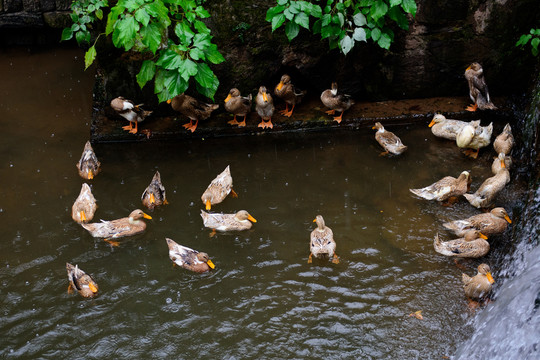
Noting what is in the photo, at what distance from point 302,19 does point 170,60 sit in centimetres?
223

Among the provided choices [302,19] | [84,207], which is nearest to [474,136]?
[302,19]

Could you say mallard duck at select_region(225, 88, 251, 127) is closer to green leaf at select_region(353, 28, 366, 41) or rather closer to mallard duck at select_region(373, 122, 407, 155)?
green leaf at select_region(353, 28, 366, 41)

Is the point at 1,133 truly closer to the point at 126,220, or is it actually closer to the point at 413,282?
the point at 126,220

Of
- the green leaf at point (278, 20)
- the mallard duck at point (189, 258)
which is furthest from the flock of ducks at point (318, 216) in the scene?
the green leaf at point (278, 20)

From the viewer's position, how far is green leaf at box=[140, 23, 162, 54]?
7.88 metres

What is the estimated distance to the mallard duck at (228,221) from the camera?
754cm

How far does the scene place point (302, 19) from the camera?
28.9 feet

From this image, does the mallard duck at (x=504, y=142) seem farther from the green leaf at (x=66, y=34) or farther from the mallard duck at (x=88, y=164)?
the green leaf at (x=66, y=34)

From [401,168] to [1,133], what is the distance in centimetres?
683

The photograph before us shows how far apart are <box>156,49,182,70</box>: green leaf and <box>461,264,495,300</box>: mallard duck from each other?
4.91 meters

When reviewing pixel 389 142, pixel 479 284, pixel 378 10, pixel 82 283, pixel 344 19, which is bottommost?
pixel 82 283

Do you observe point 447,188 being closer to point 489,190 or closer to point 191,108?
point 489,190

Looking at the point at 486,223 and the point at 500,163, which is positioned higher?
the point at 500,163

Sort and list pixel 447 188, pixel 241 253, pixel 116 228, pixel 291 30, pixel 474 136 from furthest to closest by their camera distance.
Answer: pixel 291 30 < pixel 474 136 < pixel 447 188 < pixel 116 228 < pixel 241 253
